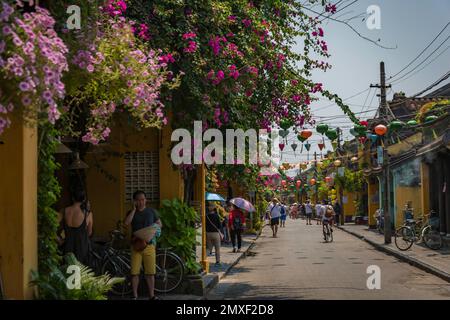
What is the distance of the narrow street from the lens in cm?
1343

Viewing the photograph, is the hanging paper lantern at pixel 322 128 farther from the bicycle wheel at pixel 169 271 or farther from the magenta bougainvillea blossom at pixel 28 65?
the magenta bougainvillea blossom at pixel 28 65

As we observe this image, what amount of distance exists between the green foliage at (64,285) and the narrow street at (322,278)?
203 inches

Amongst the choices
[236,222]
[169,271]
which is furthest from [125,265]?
[236,222]

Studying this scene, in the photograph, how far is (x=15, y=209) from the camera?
712 cm

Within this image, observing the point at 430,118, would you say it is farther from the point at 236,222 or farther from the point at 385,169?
the point at 236,222

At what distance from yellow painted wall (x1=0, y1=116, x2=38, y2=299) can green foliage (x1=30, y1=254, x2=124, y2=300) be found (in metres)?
0.17

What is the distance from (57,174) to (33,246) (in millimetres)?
6580

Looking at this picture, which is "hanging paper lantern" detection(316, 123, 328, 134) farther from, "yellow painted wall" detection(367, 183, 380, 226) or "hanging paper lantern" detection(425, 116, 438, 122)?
"yellow painted wall" detection(367, 183, 380, 226)

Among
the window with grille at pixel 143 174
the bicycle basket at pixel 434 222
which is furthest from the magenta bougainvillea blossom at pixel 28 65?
the bicycle basket at pixel 434 222

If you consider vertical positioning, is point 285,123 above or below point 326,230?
above

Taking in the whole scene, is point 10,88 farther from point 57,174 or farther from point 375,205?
point 375,205

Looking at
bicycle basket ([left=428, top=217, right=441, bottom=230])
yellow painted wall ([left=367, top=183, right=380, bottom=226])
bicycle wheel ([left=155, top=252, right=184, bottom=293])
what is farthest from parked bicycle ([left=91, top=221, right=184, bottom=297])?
yellow painted wall ([left=367, top=183, right=380, bottom=226])

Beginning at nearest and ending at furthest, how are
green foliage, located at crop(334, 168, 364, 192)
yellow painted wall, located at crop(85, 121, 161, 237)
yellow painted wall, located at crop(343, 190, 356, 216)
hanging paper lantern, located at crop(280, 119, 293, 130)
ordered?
yellow painted wall, located at crop(85, 121, 161, 237), hanging paper lantern, located at crop(280, 119, 293, 130), green foliage, located at crop(334, 168, 364, 192), yellow painted wall, located at crop(343, 190, 356, 216)

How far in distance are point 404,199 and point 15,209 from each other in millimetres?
32926
